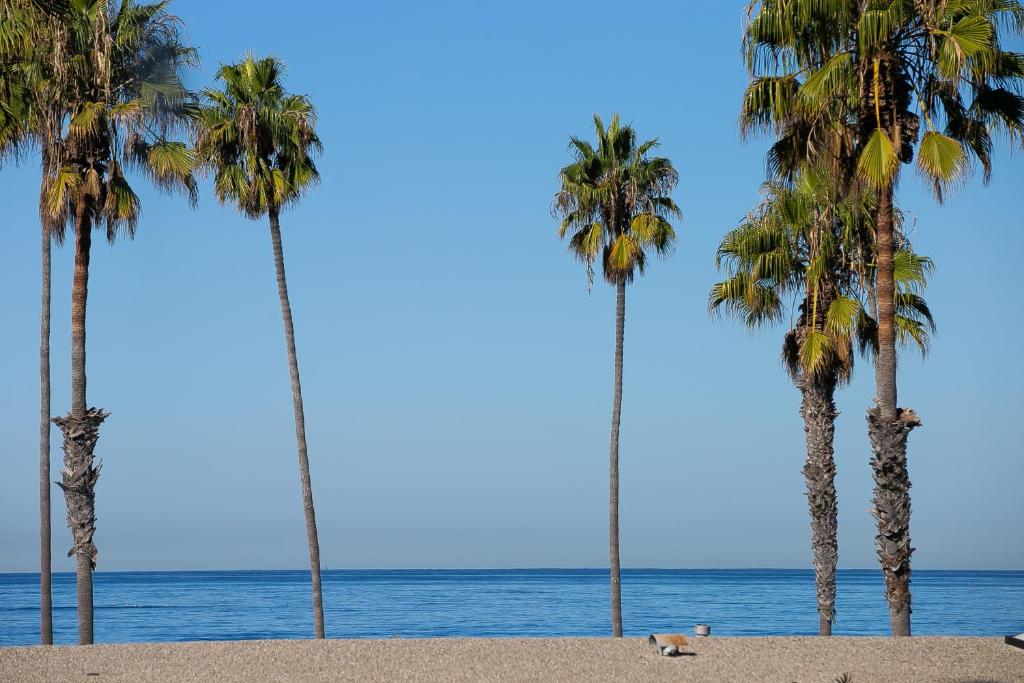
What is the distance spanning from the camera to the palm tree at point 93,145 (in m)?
22.5

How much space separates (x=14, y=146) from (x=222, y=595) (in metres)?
87.0

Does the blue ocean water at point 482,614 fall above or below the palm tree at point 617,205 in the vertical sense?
below

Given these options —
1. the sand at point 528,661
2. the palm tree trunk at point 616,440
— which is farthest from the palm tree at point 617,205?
the sand at point 528,661

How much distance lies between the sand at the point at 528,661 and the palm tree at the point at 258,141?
997cm

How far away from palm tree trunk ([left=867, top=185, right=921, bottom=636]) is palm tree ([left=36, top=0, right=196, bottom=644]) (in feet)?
43.5

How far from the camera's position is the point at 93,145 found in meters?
23.2

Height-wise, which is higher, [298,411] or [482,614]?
[298,411]

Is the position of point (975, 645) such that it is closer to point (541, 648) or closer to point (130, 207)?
point (541, 648)

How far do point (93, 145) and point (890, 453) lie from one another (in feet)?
50.9

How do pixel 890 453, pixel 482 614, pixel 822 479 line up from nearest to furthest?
pixel 890 453
pixel 822 479
pixel 482 614

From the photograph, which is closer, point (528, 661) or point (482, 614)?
point (528, 661)

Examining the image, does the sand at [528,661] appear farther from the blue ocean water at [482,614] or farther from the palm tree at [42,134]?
the blue ocean water at [482,614]

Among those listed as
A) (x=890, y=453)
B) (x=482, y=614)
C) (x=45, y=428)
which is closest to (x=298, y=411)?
(x=45, y=428)

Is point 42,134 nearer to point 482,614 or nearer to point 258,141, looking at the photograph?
point 258,141
